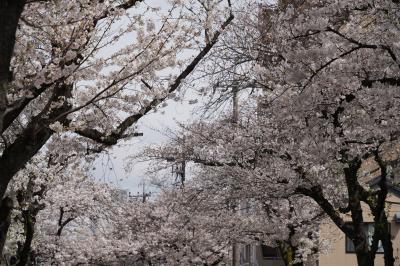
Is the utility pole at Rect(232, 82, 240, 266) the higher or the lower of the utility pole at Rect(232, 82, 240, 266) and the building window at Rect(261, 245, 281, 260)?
the higher

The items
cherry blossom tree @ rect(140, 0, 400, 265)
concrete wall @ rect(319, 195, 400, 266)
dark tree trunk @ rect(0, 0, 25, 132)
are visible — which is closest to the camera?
dark tree trunk @ rect(0, 0, 25, 132)

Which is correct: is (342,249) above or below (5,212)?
above

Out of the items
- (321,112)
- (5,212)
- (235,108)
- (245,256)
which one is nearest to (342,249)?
(235,108)

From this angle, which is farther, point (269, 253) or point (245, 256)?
point (245, 256)

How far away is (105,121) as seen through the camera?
26.9ft

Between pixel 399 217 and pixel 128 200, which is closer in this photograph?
pixel 399 217

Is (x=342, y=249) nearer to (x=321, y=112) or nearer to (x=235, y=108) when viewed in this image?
(x=235, y=108)

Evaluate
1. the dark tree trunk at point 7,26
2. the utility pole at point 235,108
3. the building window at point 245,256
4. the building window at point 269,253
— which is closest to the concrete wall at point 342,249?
the utility pole at point 235,108

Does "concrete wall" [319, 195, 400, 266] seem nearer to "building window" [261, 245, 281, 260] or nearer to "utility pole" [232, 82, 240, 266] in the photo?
"utility pole" [232, 82, 240, 266]

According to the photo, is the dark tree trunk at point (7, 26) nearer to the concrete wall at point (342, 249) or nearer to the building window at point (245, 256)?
the concrete wall at point (342, 249)

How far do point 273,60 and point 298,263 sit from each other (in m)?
7.59

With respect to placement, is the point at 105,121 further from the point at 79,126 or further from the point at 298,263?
the point at 298,263

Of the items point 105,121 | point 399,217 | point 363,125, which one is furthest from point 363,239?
point 399,217

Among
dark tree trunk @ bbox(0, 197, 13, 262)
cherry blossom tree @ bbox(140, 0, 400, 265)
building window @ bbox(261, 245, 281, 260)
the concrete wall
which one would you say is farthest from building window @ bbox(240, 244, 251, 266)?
dark tree trunk @ bbox(0, 197, 13, 262)
